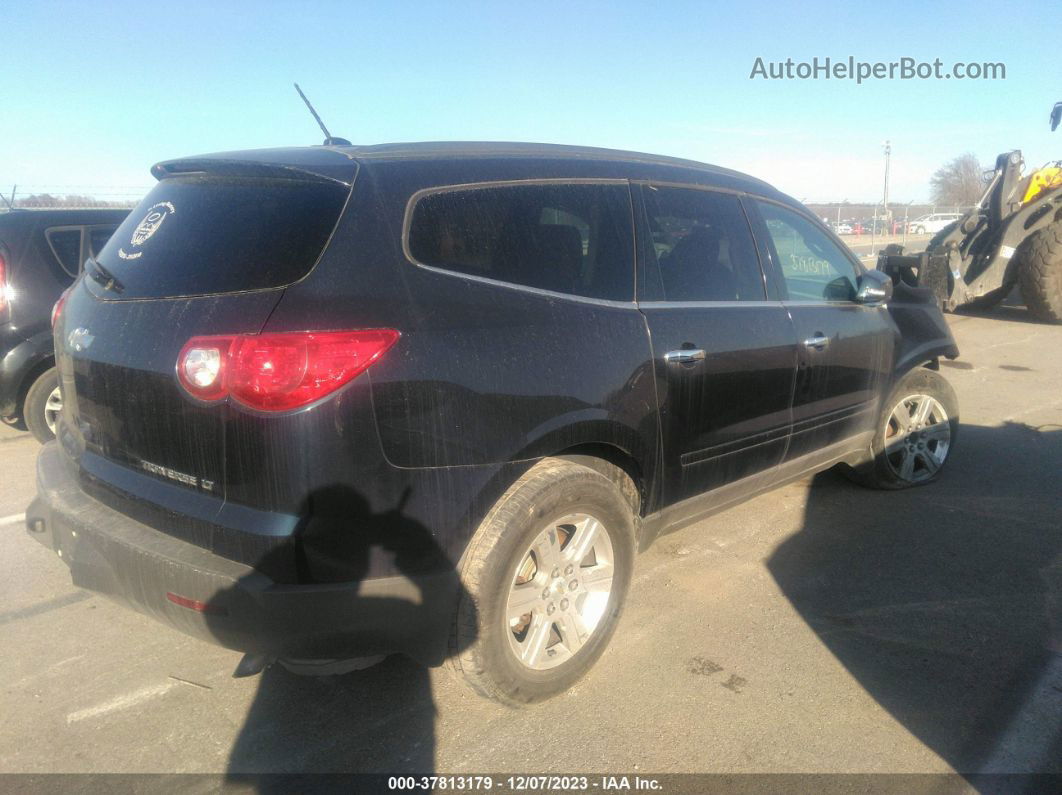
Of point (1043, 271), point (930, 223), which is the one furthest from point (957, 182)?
point (1043, 271)

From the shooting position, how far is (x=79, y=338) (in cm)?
265

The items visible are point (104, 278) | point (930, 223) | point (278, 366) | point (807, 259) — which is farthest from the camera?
point (930, 223)

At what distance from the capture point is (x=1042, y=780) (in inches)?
94.3

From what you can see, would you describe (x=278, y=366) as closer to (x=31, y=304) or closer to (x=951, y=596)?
(x=951, y=596)

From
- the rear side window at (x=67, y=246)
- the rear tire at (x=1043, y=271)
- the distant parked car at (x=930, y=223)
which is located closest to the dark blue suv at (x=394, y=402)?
the rear side window at (x=67, y=246)

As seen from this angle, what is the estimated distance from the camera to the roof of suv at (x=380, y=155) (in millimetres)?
2486

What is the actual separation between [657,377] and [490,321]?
31.1 inches

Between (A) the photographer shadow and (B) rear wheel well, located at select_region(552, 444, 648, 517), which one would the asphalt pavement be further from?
(B) rear wheel well, located at select_region(552, 444, 648, 517)

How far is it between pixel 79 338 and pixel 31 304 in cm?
332

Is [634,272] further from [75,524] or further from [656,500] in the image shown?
[75,524]

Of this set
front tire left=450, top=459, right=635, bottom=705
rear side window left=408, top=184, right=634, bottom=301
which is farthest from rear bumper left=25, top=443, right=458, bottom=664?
rear side window left=408, top=184, right=634, bottom=301

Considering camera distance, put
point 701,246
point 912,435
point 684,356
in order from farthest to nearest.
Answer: point 912,435, point 701,246, point 684,356

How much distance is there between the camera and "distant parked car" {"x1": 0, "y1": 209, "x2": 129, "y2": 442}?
5281mm

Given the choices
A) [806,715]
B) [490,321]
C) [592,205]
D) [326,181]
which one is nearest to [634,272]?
[592,205]
